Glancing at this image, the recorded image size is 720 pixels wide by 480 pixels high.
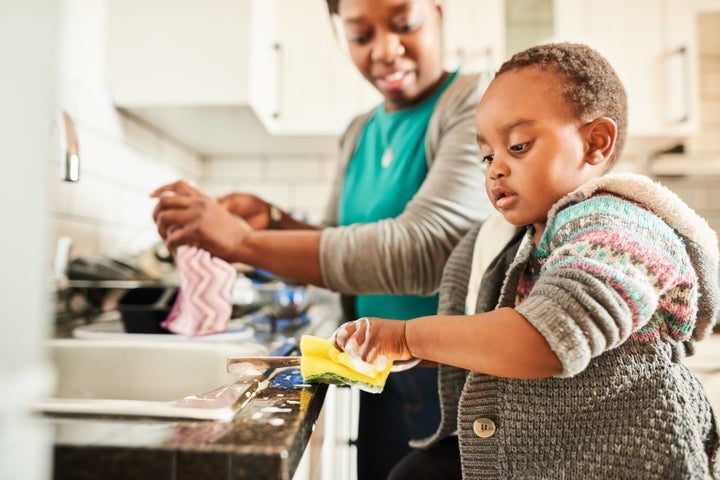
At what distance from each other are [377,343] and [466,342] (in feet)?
0.27

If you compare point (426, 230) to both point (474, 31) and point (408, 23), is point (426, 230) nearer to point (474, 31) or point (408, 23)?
point (408, 23)

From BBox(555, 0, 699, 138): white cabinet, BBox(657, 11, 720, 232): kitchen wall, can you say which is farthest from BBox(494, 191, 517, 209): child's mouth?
BBox(657, 11, 720, 232): kitchen wall

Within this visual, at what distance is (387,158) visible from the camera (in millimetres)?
980

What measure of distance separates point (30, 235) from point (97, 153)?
121 cm

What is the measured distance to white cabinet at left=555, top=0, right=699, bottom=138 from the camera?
1.91 meters

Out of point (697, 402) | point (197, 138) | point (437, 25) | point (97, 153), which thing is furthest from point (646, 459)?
point (197, 138)

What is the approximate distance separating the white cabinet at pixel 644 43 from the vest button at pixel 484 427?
1.68m

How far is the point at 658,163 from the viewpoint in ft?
6.54

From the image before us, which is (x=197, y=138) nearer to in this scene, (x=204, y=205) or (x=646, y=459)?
(x=204, y=205)

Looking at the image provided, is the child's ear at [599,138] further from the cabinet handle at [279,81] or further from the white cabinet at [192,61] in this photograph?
the cabinet handle at [279,81]

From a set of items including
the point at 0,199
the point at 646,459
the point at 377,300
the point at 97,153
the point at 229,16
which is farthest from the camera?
the point at 229,16

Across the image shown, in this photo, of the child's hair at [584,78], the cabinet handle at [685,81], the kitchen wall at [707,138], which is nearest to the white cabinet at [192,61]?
the child's hair at [584,78]

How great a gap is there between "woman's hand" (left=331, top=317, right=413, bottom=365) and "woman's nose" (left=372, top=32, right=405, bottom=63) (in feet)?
1.71

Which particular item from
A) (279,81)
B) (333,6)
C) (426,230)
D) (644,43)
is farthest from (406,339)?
(644,43)
